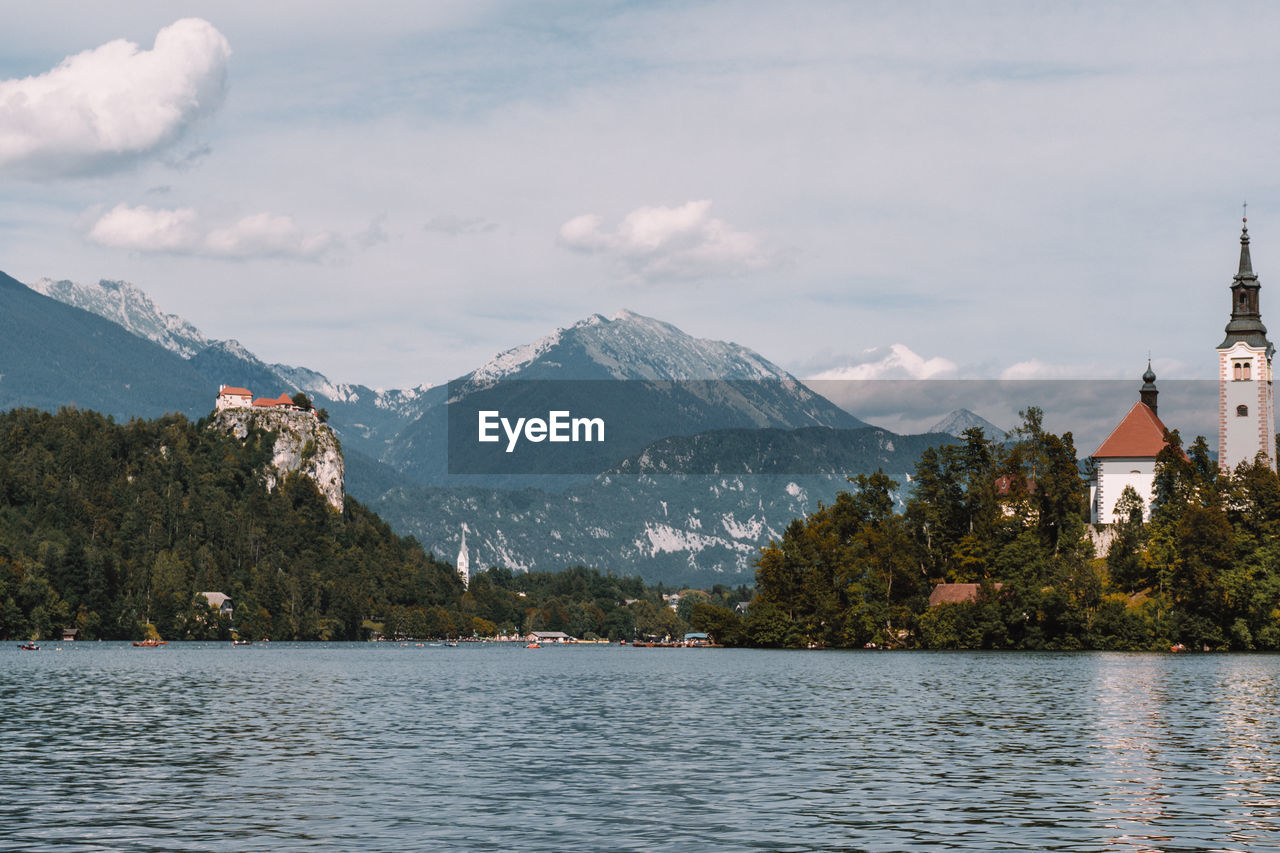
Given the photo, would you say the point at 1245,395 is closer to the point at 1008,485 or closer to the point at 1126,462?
the point at 1126,462

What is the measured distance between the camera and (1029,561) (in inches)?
6078

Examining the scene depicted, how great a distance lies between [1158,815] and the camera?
34781 mm

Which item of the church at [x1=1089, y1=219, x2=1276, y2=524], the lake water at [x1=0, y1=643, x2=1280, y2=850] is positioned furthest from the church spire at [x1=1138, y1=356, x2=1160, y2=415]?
the lake water at [x1=0, y1=643, x2=1280, y2=850]

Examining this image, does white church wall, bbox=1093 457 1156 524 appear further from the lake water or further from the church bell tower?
the lake water

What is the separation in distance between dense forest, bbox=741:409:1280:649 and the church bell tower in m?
22.9

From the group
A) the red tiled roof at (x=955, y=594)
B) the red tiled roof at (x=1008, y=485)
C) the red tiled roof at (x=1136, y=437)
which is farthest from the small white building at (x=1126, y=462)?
the red tiled roof at (x=955, y=594)

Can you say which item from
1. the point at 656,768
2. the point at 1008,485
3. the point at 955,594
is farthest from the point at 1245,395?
the point at 656,768

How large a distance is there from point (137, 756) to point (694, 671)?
258 feet

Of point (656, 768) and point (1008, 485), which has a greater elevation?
point (1008, 485)

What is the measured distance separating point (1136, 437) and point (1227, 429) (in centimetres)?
1231

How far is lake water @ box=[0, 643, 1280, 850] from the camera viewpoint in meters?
32.4

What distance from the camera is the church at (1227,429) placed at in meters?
178

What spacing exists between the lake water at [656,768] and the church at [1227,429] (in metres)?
90.1

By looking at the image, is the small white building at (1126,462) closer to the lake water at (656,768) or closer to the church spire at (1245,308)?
the church spire at (1245,308)
